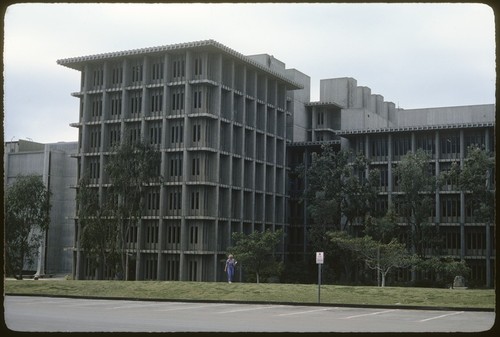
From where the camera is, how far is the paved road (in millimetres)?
16547

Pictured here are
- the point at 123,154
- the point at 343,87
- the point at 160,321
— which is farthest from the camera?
the point at 343,87

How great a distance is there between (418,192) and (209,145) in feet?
55.9

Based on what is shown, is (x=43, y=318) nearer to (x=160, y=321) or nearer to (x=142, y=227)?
(x=160, y=321)

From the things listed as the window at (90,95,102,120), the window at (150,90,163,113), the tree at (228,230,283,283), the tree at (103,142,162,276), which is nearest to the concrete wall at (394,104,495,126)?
the window at (150,90,163,113)

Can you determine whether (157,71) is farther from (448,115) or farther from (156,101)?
(448,115)

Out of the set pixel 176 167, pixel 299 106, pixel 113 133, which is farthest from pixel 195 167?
pixel 299 106

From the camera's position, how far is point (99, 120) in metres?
63.2

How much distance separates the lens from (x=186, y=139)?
2304 inches

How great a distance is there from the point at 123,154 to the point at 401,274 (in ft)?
83.8

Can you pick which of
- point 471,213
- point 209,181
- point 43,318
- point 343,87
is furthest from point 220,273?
point 43,318

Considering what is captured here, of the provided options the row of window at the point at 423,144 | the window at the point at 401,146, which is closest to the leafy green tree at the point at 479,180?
the row of window at the point at 423,144

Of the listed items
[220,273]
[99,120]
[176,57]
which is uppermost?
[176,57]

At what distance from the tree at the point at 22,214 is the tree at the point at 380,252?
21953mm

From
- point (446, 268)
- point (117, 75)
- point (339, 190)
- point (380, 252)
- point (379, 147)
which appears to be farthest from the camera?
point (379, 147)
